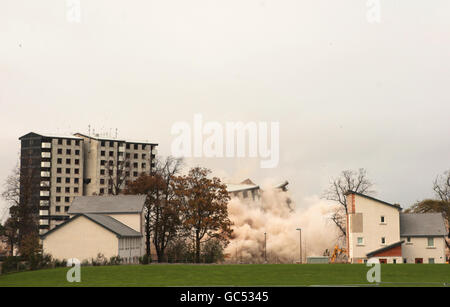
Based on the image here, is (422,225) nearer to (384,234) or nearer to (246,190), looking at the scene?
(384,234)

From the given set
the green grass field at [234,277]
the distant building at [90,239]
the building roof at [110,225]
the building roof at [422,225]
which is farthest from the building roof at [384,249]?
the green grass field at [234,277]

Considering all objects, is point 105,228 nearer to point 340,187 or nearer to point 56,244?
point 56,244

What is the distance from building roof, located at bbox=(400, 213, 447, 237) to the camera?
8494 centimetres

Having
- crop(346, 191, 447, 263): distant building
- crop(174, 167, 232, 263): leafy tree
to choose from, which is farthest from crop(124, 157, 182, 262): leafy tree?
crop(346, 191, 447, 263): distant building

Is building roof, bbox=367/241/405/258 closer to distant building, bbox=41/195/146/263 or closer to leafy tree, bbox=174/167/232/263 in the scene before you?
leafy tree, bbox=174/167/232/263

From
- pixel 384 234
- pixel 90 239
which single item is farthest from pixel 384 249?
pixel 90 239

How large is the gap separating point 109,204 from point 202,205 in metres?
12.6

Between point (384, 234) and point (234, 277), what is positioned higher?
point (384, 234)

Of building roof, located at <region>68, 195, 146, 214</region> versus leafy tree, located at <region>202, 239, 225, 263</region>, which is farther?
building roof, located at <region>68, 195, 146, 214</region>

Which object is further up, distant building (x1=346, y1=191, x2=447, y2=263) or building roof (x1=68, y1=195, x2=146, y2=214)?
building roof (x1=68, y1=195, x2=146, y2=214)

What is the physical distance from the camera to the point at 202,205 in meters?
86.8

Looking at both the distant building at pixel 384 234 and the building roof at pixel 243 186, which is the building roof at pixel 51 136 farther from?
the distant building at pixel 384 234

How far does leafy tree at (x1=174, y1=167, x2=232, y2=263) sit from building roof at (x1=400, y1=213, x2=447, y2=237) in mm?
22692
